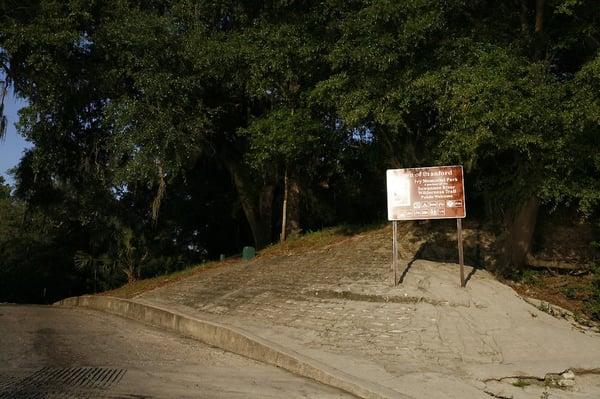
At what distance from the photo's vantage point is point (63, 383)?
6789 millimetres

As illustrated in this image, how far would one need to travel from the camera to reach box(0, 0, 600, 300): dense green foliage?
11.1 meters

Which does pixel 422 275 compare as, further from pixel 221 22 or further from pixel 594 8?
pixel 221 22

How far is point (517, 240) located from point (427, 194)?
376 cm

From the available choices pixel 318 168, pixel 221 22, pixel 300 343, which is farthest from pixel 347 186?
pixel 300 343

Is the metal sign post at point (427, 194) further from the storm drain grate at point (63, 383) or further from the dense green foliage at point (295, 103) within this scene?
the storm drain grate at point (63, 383)

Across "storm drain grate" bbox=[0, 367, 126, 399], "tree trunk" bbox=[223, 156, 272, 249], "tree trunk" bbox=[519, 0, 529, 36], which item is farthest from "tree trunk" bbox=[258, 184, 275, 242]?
"storm drain grate" bbox=[0, 367, 126, 399]

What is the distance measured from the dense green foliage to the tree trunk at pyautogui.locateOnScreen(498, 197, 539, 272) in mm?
635

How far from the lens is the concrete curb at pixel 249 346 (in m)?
7.09

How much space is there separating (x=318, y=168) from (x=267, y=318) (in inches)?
429

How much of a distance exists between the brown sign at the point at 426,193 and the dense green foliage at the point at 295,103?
2.09 feet

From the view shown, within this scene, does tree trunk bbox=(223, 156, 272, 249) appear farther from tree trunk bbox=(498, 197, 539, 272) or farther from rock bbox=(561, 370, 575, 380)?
rock bbox=(561, 370, 575, 380)

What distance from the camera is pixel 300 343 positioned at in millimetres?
9227

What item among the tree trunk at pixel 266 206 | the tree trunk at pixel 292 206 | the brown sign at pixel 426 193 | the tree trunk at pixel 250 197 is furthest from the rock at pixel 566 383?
the tree trunk at pixel 266 206

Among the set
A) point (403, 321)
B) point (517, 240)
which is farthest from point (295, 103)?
point (403, 321)
